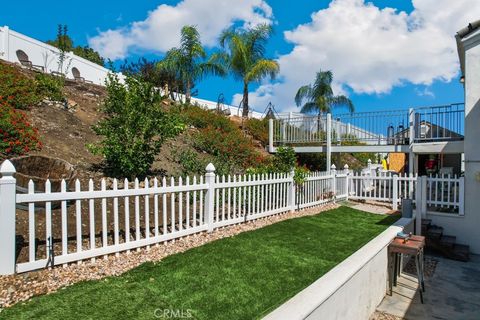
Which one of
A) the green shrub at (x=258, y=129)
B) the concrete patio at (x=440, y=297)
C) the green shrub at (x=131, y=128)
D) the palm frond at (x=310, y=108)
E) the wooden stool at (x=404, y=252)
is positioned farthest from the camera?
the palm frond at (x=310, y=108)

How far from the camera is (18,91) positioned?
30.6 feet

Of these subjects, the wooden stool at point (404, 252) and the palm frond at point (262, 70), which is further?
the palm frond at point (262, 70)

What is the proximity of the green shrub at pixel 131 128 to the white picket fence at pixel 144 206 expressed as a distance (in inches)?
22.6

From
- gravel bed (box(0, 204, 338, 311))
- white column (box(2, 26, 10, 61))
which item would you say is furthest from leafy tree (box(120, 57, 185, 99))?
gravel bed (box(0, 204, 338, 311))

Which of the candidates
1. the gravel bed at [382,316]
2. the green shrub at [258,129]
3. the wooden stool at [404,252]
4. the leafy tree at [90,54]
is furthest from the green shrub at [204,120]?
the leafy tree at [90,54]

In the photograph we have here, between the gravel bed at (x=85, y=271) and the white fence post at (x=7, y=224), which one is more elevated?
the white fence post at (x=7, y=224)

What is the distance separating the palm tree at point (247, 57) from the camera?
744 inches

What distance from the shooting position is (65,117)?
1005cm

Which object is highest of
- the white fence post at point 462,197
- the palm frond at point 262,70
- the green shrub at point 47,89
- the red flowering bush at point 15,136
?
the palm frond at point 262,70

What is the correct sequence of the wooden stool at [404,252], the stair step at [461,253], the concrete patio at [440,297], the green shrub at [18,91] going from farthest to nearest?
the green shrub at [18,91], the stair step at [461,253], the wooden stool at [404,252], the concrete patio at [440,297]

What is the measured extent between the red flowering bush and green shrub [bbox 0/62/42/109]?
68.3 inches

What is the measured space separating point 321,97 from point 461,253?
14854mm

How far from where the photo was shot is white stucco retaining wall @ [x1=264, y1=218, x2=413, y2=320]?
8.50ft

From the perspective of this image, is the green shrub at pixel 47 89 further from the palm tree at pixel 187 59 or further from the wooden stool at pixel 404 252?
the wooden stool at pixel 404 252
